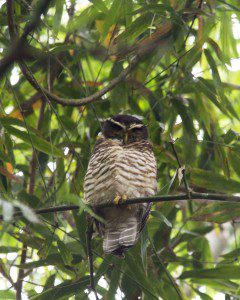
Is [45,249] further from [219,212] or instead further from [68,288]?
[219,212]

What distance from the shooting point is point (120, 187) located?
2.95 meters

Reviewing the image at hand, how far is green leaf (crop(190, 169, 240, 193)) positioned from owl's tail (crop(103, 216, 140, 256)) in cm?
40

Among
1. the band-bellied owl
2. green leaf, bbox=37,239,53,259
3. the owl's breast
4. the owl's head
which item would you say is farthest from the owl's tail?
the owl's head

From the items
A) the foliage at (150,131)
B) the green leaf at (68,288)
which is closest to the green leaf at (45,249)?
the foliage at (150,131)

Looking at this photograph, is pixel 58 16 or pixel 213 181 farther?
pixel 213 181

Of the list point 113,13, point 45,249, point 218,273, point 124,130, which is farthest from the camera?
point 124,130

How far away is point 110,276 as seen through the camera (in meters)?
2.96

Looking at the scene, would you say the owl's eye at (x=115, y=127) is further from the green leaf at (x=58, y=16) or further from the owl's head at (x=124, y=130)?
the green leaf at (x=58, y=16)

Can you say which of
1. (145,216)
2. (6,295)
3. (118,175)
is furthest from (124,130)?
(6,295)

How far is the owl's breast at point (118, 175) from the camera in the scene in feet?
9.71

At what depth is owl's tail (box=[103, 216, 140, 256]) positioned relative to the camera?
2.84 meters

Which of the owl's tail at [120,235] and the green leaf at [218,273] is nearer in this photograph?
the owl's tail at [120,235]

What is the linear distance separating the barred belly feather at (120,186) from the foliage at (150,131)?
111 mm

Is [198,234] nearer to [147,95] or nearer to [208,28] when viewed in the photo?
[147,95]
